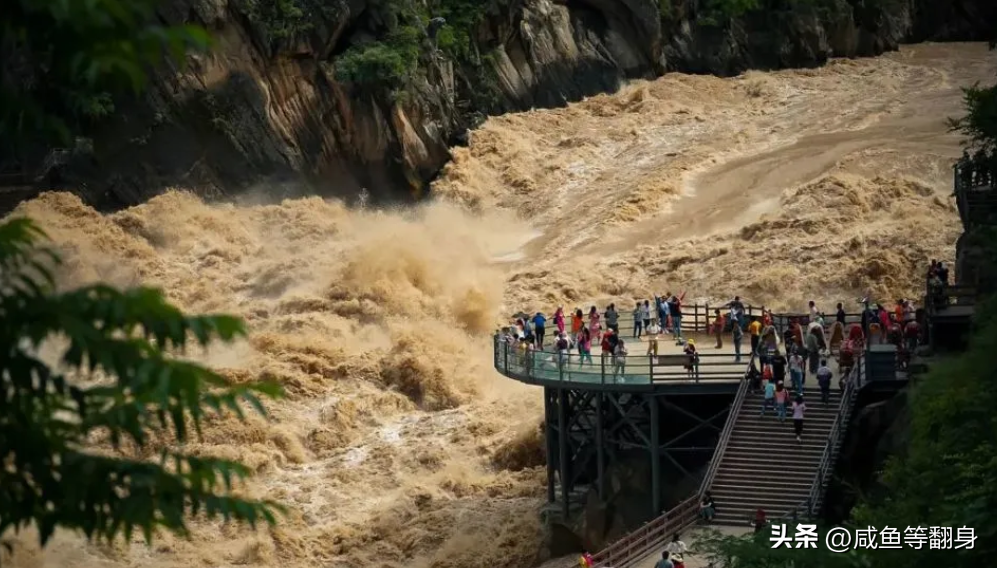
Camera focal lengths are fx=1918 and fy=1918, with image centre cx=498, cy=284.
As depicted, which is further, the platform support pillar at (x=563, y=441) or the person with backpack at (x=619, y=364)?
the platform support pillar at (x=563, y=441)

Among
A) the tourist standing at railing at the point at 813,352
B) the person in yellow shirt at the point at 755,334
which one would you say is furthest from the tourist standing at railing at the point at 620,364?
the tourist standing at railing at the point at 813,352

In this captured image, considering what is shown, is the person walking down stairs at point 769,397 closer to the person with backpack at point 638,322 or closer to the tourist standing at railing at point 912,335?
the tourist standing at railing at point 912,335

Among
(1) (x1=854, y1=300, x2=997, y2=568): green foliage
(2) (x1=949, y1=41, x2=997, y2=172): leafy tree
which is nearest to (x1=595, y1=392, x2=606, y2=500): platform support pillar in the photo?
(1) (x1=854, y1=300, x2=997, y2=568): green foliage

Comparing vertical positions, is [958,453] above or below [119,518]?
below

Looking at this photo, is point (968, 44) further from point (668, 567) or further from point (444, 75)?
point (668, 567)

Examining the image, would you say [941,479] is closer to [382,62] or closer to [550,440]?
[550,440]

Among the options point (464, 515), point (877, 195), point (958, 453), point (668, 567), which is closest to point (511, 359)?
point (464, 515)

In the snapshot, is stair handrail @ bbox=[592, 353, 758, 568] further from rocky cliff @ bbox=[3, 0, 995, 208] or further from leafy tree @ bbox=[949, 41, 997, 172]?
rocky cliff @ bbox=[3, 0, 995, 208]
